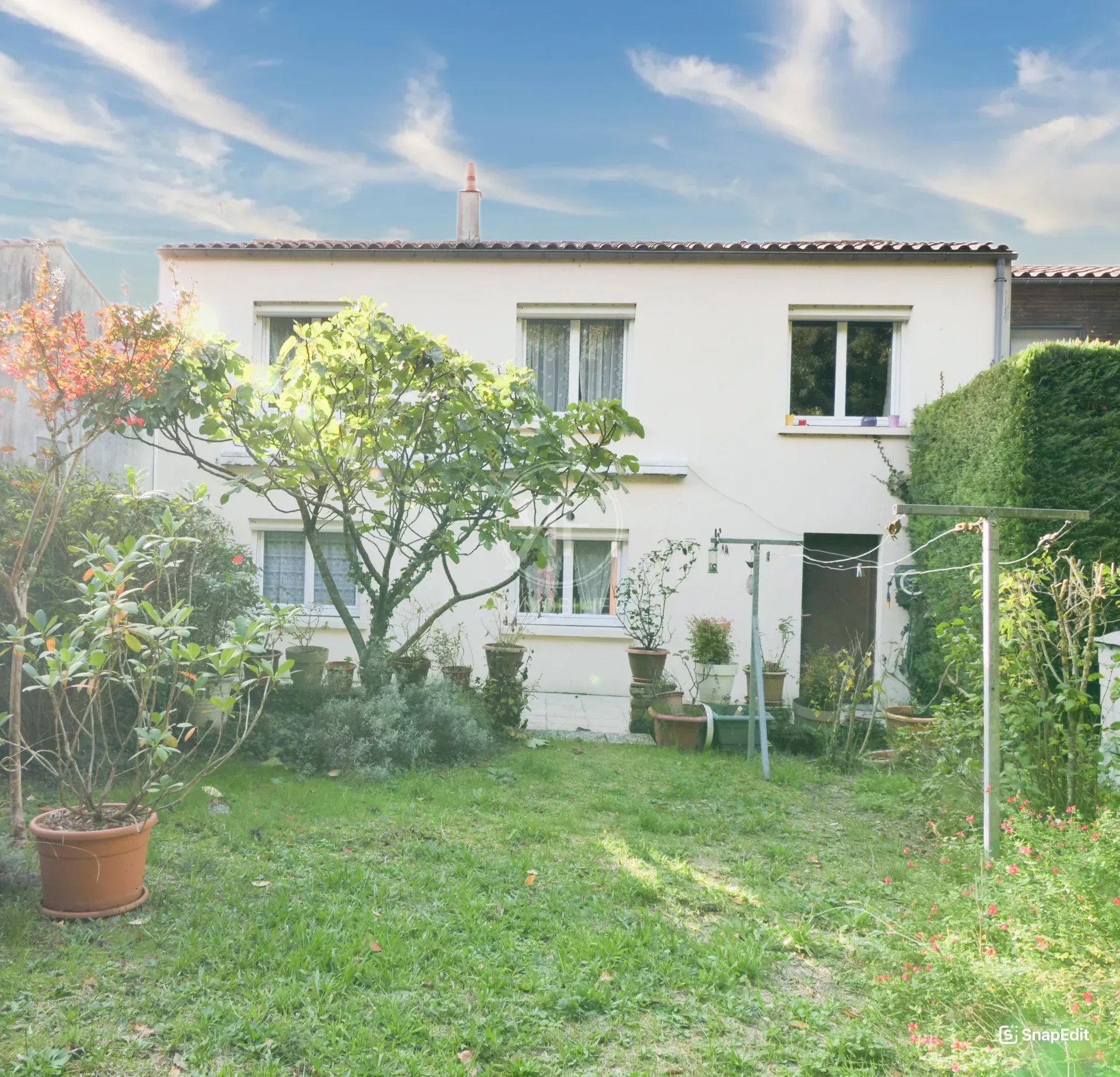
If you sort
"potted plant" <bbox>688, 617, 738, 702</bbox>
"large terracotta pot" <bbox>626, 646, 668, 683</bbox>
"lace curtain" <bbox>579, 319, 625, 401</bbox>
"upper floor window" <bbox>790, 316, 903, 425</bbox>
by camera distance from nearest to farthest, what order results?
"potted plant" <bbox>688, 617, 738, 702</bbox>, "large terracotta pot" <bbox>626, 646, 668, 683</bbox>, "upper floor window" <bbox>790, 316, 903, 425</bbox>, "lace curtain" <bbox>579, 319, 625, 401</bbox>

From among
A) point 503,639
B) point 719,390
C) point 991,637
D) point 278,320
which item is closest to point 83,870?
point 991,637

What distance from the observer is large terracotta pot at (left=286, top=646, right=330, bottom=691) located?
7.69 meters

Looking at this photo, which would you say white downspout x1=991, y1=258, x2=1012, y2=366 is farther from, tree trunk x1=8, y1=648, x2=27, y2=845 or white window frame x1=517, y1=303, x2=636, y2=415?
tree trunk x1=8, y1=648, x2=27, y2=845

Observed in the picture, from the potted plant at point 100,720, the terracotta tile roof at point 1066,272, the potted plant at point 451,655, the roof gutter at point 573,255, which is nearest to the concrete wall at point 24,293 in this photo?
the roof gutter at point 573,255

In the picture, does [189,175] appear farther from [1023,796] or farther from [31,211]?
[1023,796]

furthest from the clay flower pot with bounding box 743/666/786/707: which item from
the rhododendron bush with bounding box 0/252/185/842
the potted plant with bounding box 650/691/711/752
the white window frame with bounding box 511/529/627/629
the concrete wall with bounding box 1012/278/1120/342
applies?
the rhododendron bush with bounding box 0/252/185/842

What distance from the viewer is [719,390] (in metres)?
10.4

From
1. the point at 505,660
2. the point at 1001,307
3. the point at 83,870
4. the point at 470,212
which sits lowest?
the point at 83,870

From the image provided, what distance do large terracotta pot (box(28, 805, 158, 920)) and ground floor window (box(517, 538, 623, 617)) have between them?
282 inches

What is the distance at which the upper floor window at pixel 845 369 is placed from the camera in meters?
10.4

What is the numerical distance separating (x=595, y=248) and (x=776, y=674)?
556cm

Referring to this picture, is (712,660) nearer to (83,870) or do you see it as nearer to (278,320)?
(83,870)

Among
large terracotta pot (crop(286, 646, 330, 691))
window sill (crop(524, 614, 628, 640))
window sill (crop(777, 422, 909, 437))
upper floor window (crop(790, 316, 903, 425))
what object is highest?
upper floor window (crop(790, 316, 903, 425))

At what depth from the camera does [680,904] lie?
4.20 metres
